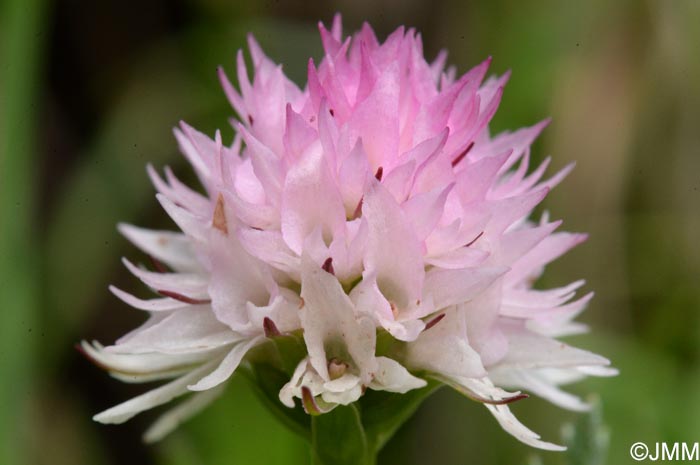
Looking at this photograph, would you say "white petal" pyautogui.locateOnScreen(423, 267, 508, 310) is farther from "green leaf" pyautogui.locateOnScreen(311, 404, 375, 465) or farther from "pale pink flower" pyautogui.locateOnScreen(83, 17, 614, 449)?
"green leaf" pyautogui.locateOnScreen(311, 404, 375, 465)

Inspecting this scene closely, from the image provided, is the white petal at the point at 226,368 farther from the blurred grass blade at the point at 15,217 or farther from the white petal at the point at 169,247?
the blurred grass blade at the point at 15,217

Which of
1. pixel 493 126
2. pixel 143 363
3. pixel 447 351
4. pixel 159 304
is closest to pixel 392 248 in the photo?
pixel 447 351

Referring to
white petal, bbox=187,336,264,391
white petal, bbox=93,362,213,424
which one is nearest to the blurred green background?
white petal, bbox=93,362,213,424

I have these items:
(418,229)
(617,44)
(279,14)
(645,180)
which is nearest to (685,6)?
(617,44)

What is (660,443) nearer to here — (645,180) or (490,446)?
(490,446)

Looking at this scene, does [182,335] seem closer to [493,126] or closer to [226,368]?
[226,368]
